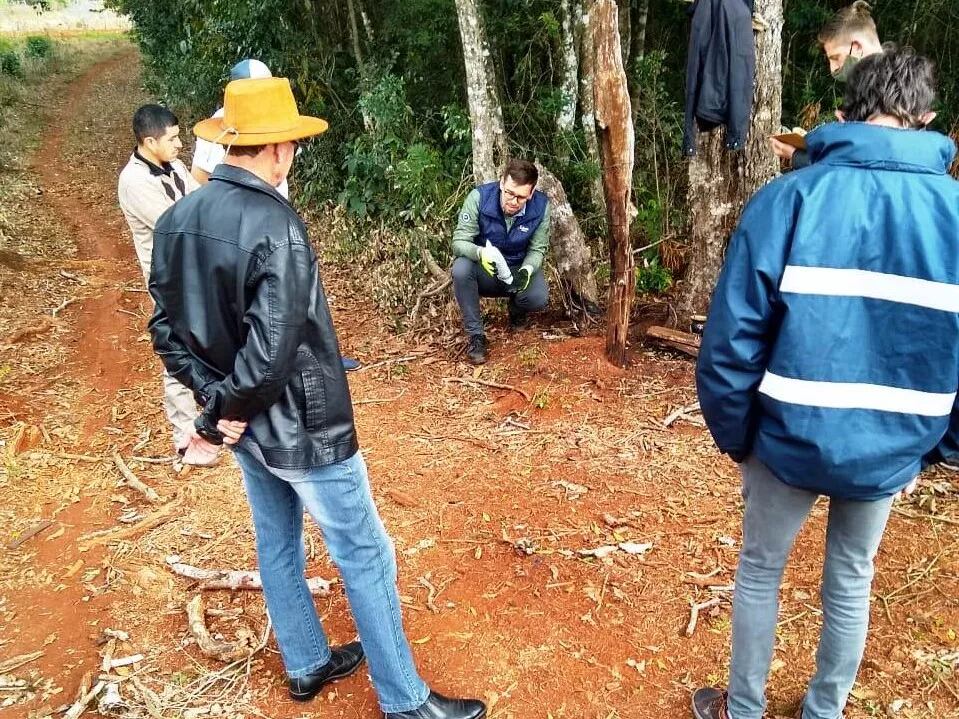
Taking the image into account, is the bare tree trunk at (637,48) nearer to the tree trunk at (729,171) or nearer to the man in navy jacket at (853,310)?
the tree trunk at (729,171)

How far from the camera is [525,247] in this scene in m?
5.36

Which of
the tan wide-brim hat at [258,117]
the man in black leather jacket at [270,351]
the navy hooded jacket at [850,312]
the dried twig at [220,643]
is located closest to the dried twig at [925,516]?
the navy hooded jacket at [850,312]

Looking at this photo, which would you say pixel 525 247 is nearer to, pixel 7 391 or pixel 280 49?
pixel 7 391

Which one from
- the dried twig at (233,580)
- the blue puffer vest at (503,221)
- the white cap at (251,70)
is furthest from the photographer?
the blue puffer vest at (503,221)

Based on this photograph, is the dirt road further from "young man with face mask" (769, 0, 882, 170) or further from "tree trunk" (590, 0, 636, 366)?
"young man with face mask" (769, 0, 882, 170)

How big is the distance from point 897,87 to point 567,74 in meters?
5.97

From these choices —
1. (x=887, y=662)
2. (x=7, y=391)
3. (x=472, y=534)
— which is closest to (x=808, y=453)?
(x=887, y=662)

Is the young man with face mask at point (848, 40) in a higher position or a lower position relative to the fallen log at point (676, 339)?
higher

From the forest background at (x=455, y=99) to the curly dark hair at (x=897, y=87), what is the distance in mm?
4192

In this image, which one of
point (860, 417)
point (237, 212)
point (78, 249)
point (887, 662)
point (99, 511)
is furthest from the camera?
point (78, 249)

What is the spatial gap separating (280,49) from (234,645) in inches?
330

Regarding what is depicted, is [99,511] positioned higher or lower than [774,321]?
lower

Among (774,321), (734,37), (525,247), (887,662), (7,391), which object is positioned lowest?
(887,662)

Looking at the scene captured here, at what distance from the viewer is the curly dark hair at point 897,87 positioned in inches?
69.0
